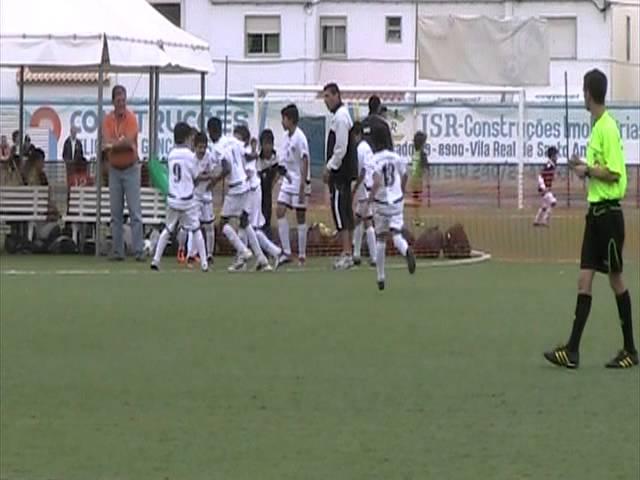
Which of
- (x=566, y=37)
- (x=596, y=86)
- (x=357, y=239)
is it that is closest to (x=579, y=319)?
(x=596, y=86)

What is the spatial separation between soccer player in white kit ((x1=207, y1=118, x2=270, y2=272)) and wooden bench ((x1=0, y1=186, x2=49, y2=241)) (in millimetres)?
4208

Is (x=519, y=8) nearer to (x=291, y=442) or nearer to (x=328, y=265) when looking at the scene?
(x=328, y=265)

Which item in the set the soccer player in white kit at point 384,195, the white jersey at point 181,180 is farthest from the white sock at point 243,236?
the soccer player in white kit at point 384,195

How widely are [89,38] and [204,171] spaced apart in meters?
2.79

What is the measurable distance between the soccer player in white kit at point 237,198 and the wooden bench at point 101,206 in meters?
2.97

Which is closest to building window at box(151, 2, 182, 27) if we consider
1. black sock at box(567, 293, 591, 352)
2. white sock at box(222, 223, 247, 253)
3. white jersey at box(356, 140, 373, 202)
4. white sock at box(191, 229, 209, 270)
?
white jersey at box(356, 140, 373, 202)

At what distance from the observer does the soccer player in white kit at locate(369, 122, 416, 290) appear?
18.1 metres

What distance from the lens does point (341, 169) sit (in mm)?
22062

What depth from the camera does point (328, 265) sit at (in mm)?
22547

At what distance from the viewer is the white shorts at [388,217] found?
18172mm

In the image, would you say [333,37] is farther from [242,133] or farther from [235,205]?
[235,205]

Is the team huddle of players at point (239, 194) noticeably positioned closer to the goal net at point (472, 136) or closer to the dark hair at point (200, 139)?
the dark hair at point (200, 139)

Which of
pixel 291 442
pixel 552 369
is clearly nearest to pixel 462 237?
pixel 552 369

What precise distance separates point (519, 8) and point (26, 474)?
54.3m
